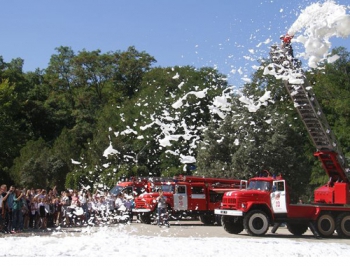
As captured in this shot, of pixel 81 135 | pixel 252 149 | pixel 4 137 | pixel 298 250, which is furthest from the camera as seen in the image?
pixel 81 135

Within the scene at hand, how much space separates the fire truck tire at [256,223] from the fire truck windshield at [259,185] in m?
1.21

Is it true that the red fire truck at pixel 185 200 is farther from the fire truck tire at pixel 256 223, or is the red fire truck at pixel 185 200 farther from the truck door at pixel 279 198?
the fire truck tire at pixel 256 223

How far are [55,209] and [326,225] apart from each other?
1236cm

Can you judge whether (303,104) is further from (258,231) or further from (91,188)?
(91,188)

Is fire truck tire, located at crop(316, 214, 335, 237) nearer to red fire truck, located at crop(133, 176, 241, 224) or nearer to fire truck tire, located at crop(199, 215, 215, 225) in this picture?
red fire truck, located at crop(133, 176, 241, 224)

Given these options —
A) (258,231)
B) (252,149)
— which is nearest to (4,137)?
(252,149)

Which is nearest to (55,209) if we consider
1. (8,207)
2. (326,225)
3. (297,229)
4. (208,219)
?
(8,207)

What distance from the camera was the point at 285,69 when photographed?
71.1ft

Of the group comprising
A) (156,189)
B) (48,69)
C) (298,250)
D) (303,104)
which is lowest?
(298,250)

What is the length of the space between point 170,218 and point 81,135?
119 ft

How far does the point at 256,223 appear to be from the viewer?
77.9 feet

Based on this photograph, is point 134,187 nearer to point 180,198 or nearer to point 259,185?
point 180,198

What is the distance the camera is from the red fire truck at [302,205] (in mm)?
23594

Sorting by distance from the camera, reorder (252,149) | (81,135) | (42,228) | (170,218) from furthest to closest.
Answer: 1. (81,135)
2. (252,149)
3. (170,218)
4. (42,228)
